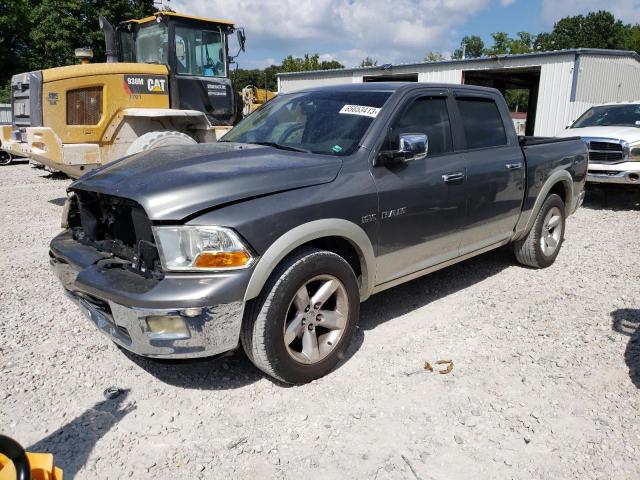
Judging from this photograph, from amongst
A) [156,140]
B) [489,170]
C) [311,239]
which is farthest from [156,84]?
[311,239]

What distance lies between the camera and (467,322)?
4328mm

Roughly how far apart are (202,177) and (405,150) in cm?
141

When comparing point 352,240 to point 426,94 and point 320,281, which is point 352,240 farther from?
point 426,94

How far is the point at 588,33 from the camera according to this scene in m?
82.1

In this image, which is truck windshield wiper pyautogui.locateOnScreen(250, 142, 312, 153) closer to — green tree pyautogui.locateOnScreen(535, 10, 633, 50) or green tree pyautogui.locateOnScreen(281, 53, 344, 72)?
green tree pyautogui.locateOnScreen(281, 53, 344, 72)

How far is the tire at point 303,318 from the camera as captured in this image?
Answer: 2975 millimetres

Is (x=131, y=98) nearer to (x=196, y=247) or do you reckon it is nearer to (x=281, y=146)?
(x=281, y=146)

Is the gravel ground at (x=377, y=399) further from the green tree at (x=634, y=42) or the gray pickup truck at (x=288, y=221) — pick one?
the green tree at (x=634, y=42)

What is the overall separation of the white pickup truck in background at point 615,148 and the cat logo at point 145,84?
7.69 meters

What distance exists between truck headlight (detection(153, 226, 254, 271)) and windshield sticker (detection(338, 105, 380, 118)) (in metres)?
1.56

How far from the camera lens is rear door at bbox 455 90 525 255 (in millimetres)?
4406

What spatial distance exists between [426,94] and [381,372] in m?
2.22

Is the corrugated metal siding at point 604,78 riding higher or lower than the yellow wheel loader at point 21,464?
higher

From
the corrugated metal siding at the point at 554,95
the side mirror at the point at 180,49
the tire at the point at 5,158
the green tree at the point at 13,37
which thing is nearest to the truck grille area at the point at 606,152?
the side mirror at the point at 180,49
